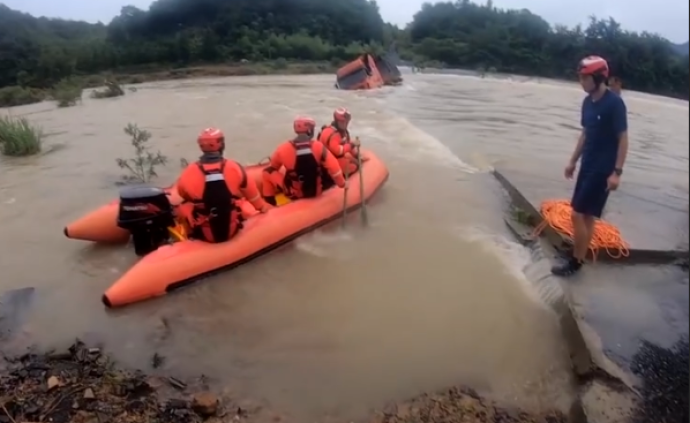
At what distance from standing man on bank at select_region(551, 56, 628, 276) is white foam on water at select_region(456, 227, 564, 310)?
0.52m

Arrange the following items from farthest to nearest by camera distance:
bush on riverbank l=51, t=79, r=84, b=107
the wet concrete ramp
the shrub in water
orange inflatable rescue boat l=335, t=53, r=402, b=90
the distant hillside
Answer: orange inflatable rescue boat l=335, t=53, r=402, b=90 → bush on riverbank l=51, t=79, r=84, b=107 → the shrub in water → the wet concrete ramp → the distant hillside

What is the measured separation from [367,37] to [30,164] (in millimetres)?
10185

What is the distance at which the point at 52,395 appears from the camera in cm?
321

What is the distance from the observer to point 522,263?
5.23 metres

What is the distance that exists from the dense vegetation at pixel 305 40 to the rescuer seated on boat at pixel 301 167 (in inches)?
61.9

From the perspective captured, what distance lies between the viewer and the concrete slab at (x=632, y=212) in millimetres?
4871

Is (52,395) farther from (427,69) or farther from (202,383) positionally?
(427,69)

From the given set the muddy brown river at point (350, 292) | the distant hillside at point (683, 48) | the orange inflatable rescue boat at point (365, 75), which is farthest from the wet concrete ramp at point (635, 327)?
the orange inflatable rescue boat at point (365, 75)

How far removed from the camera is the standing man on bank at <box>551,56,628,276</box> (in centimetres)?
380

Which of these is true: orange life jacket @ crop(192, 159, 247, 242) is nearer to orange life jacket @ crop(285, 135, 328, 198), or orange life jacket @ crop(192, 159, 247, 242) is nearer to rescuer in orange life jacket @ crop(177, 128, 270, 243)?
rescuer in orange life jacket @ crop(177, 128, 270, 243)

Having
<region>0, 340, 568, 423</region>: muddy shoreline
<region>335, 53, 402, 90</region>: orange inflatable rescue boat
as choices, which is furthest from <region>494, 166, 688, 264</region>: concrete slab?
<region>335, 53, 402, 90</region>: orange inflatable rescue boat

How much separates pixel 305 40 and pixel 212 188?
1646 centimetres

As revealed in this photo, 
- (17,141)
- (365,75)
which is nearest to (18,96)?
(17,141)

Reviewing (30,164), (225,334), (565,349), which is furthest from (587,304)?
(30,164)
